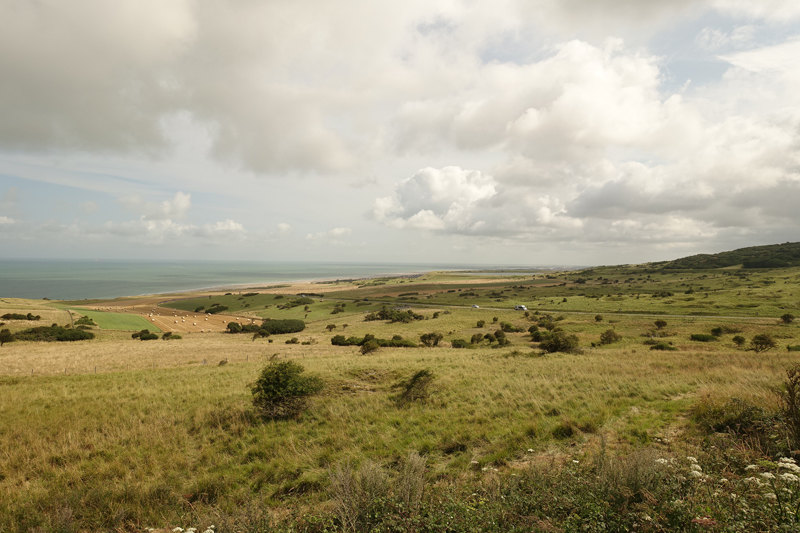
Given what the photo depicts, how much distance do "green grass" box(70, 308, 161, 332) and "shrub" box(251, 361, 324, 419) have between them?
69.1 metres

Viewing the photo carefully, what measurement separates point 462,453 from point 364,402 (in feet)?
21.9

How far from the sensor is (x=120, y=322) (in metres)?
72.2

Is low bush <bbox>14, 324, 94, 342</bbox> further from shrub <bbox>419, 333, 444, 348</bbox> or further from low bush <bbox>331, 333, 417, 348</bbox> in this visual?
shrub <bbox>419, 333, 444, 348</bbox>

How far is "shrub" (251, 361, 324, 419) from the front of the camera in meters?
14.6

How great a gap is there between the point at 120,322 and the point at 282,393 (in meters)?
80.9

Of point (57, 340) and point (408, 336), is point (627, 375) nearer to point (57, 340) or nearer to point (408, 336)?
point (408, 336)

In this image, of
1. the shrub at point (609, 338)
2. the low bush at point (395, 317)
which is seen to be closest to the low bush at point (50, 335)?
the low bush at point (395, 317)

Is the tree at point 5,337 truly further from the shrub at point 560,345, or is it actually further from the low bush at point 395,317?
the shrub at point 560,345

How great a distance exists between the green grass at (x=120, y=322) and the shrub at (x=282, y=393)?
227 ft

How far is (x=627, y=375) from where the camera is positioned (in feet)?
59.9

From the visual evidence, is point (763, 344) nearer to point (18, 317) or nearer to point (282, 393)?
point (282, 393)

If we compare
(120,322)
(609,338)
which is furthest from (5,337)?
(609,338)

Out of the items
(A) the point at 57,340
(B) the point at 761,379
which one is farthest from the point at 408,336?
(A) the point at 57,340

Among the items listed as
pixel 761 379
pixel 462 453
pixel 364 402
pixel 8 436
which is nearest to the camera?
pixel 462 453
